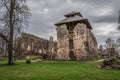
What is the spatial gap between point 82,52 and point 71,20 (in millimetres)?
9177

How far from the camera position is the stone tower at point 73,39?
49250 mm

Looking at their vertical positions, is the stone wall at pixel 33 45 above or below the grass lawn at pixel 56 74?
above

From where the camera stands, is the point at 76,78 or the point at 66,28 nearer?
the point at 76,78

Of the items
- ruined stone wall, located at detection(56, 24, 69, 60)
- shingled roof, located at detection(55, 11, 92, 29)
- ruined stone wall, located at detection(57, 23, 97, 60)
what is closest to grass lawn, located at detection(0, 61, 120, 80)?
ruined stone wall, located at detection(57, 23, 97, 60)

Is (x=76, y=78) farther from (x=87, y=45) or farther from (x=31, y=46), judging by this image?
(x=31, y=46)

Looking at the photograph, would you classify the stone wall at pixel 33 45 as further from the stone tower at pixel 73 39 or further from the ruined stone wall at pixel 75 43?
the stone tower at pixel 73 39

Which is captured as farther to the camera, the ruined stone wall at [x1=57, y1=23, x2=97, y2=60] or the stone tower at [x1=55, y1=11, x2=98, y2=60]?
the stone tower at [x1=55, y1=11, x2=98, y2=60]

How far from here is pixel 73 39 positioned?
5088 centimetres

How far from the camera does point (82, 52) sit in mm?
48781

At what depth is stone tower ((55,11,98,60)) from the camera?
1939 inches

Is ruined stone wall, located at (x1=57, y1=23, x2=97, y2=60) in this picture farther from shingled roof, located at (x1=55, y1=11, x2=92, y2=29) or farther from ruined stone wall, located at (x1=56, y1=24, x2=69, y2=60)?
shingled roof, located at (x1=55, y1=11, x2=92, y2=29)

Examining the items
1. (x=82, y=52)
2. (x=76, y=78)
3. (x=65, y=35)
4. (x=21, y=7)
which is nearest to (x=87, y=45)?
(x=82, y=52)

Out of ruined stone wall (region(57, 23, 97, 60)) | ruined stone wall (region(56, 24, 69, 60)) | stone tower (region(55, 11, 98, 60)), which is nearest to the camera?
ruined stone wall (region(57, 23, 97, 60))

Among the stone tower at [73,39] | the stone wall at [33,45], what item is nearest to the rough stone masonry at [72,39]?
the stone tower at [73,39]
